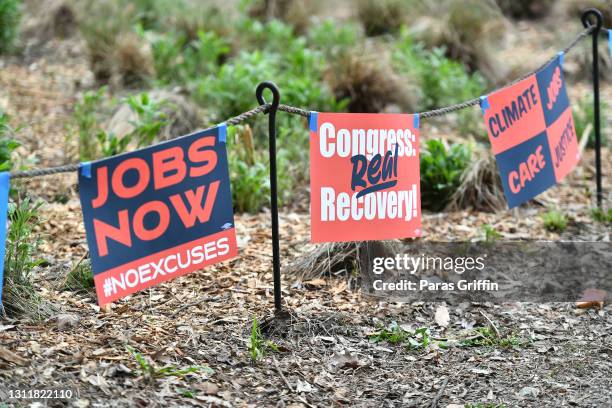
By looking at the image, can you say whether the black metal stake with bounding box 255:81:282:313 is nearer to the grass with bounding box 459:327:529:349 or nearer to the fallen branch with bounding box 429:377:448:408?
the fallen branch with bounding box 429:377:448:408

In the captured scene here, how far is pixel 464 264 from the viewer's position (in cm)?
528

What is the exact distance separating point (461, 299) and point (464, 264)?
1.38ft

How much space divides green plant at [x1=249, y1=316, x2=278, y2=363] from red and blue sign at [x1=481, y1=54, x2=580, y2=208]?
5.42ft

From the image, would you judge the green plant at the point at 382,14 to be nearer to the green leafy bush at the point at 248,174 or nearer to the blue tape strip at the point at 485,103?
the green leafy bush at the point at 248,174

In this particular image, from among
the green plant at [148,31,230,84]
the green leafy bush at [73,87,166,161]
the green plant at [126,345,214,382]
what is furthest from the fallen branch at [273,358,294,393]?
the green plant at [148,31,230,84]

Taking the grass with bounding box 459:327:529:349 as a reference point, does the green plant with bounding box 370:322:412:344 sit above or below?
above

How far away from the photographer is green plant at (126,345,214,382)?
3691 mm

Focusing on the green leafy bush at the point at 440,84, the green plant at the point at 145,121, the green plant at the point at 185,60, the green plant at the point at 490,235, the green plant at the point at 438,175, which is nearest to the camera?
the green plant at the point at 490,235

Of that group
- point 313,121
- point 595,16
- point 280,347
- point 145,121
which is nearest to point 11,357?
point 280,347

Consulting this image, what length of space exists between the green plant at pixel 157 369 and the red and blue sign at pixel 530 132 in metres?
2.08

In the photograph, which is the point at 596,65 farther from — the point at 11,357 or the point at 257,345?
the point at 11,357

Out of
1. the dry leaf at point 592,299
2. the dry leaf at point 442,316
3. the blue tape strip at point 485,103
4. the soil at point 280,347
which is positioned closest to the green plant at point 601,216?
the dry leaf at point 592,299

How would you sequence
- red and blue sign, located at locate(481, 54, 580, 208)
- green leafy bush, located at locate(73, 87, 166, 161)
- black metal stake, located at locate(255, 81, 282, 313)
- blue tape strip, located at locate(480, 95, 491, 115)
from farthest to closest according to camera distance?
green leafy bush, located at locate(73, 87, 166, 161) → red and blue sign, located at locate(481, 54, 580, 208) → blue tape strip, located at locate(480, 95, 491, 115) → black metal stake, located at locate(255, 81, 282, 313)

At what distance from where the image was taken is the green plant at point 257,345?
398 cm
